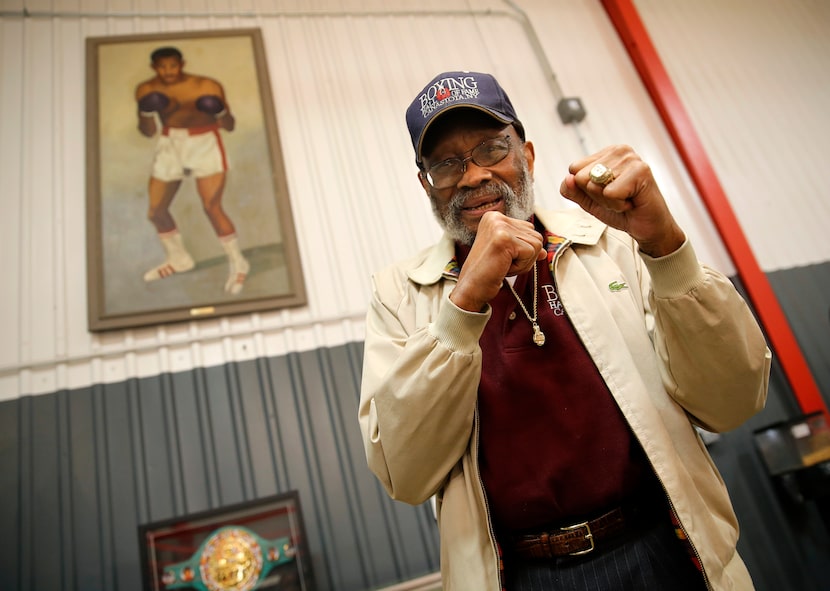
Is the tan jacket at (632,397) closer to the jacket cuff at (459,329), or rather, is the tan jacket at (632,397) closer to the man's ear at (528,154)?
the jacket cuff at (459,329)

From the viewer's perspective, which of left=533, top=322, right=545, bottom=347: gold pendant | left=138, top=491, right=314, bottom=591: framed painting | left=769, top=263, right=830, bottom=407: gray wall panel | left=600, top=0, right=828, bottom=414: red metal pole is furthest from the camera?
left=769, top=263, right=830, bottom=407: gray wall panel

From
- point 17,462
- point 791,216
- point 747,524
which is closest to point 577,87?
point 791,216

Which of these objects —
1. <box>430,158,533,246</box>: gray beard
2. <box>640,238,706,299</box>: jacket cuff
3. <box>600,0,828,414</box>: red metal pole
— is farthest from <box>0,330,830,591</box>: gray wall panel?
<box>640,238,706,299</box>: jacket cuff

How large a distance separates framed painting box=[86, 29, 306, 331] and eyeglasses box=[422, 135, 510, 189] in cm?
179

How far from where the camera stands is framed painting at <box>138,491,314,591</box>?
2229mm

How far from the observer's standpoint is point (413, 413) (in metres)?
1.14

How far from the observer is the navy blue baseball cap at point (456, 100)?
1423 millimetres

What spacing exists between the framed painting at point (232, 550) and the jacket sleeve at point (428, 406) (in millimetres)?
1331

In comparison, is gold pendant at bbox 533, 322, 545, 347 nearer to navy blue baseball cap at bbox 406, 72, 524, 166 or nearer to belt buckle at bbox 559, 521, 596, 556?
belt buckle at bbox 559, 521, 596, 556

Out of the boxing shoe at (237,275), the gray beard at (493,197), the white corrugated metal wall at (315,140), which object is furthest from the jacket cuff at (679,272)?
the boxing shoe at (237,275)

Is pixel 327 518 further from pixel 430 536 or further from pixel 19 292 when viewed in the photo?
pixel 19 292

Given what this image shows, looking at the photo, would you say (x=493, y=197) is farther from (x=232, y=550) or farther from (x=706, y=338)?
(x=232, y=550)

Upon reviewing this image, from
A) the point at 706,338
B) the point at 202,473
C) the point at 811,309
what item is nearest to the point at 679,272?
the point at 706,338

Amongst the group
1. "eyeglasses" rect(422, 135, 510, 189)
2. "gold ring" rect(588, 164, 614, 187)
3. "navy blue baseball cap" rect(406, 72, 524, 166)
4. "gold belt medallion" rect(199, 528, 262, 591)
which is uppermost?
"navy blue baseball cap" rect(406, 72, 524, 166)
